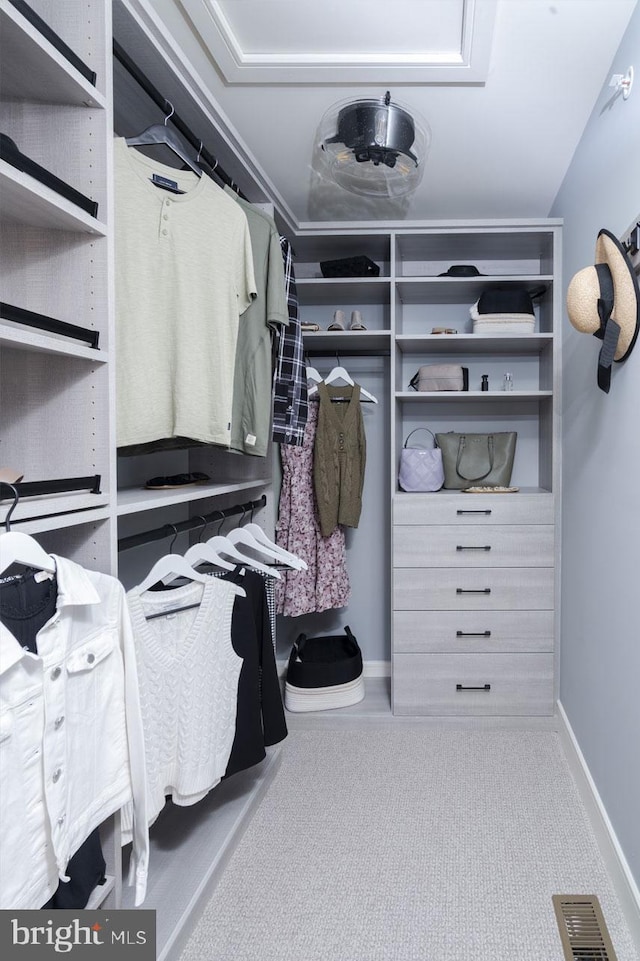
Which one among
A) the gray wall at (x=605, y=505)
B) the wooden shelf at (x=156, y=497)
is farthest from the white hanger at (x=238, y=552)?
the gray wall at (x=605, y=505)

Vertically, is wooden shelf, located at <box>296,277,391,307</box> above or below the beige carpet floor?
above

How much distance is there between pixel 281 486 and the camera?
2.85 m

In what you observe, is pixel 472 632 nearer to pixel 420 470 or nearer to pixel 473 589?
pixel 473 589

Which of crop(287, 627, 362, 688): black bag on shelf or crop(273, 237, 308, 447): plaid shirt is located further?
crop(287, 627, 362, 688): black bag on shelf

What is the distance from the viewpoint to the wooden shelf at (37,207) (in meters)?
0.97

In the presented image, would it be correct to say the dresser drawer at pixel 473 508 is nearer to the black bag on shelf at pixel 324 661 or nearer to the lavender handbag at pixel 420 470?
the lavender handbag at pixel 420 470

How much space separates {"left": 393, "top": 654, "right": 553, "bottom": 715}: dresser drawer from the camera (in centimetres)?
266

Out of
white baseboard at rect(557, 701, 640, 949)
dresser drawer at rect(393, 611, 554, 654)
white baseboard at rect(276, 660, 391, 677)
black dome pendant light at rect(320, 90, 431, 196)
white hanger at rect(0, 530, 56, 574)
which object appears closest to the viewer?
white hanger at rect(0, 530, 56, 574)

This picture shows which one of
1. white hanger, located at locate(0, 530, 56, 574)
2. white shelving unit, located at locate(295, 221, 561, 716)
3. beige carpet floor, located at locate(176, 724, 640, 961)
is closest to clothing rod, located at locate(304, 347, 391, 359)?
white shelving unit, located at locate(295, 221, 561, 716)

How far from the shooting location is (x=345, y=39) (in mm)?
1648

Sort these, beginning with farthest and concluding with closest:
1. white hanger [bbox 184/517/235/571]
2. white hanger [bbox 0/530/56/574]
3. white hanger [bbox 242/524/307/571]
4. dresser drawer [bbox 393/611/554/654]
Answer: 1. dresser drawer [bbox 393/611/554/654]
2. white hanger [bbox 242/524/307/571]
3. white hanger [bbox 184/517/235/571]
4. white hanger [bbox 0/530/56/574]

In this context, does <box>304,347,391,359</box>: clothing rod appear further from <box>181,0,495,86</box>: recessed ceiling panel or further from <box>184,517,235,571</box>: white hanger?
<box>184,517,235,571</box>: white hanger

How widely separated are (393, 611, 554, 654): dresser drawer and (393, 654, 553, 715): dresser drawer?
0.12ft

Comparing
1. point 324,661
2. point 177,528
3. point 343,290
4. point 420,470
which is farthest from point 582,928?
point 343,290
